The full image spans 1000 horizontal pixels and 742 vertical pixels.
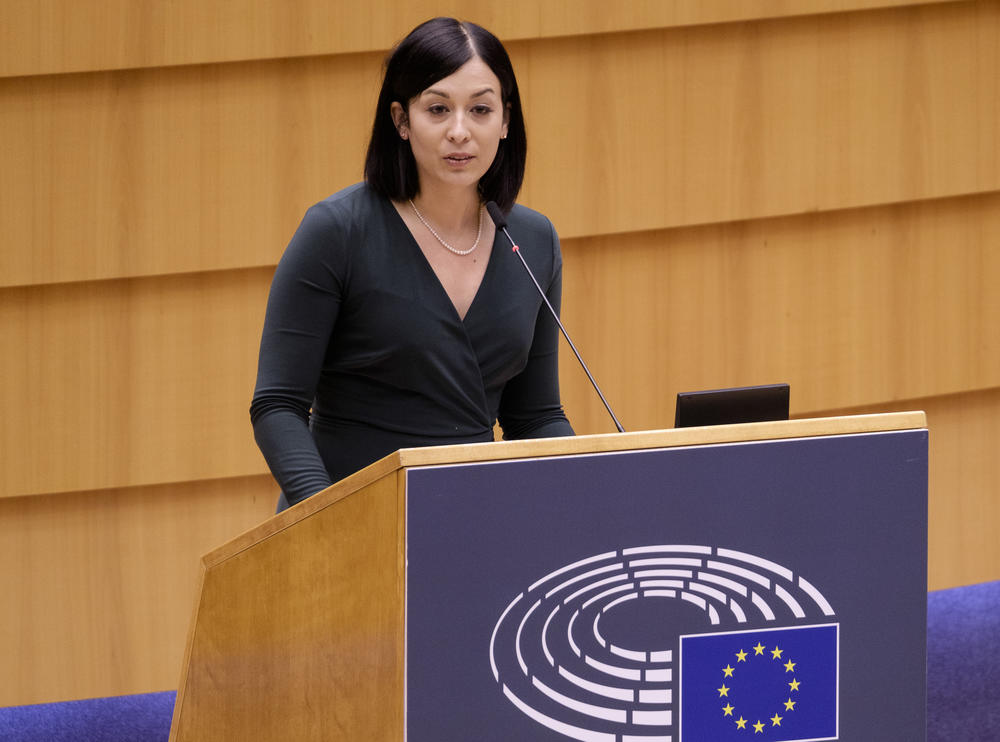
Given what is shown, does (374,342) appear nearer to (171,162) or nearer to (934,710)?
(171,162)

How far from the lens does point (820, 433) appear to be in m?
1.07

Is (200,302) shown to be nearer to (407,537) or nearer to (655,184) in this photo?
(655,184)

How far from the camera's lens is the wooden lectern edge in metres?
1.00

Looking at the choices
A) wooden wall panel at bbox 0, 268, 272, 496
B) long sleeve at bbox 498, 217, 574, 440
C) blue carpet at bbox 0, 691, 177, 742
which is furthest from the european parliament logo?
blue carpet at bbox 0, 691, 177, 742

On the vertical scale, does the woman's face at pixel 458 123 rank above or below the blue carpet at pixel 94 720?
above

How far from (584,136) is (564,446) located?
1294 millimetres

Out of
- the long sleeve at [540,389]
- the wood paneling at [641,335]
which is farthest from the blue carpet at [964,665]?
the long sleeve at [540,389]

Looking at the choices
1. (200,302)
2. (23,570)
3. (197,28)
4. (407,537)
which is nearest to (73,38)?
(197,28)

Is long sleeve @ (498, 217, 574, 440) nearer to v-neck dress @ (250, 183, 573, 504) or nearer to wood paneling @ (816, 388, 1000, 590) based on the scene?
v-neck dress @ (250, 183, 573, 504)

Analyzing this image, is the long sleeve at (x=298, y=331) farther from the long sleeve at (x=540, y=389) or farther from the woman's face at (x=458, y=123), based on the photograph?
the long sleeve at (x=540, y=389)

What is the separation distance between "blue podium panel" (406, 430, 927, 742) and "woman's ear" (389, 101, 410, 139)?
523 mm

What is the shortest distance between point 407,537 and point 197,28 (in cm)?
129

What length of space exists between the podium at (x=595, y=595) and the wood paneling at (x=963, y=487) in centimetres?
152

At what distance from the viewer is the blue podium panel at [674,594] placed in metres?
1.01
